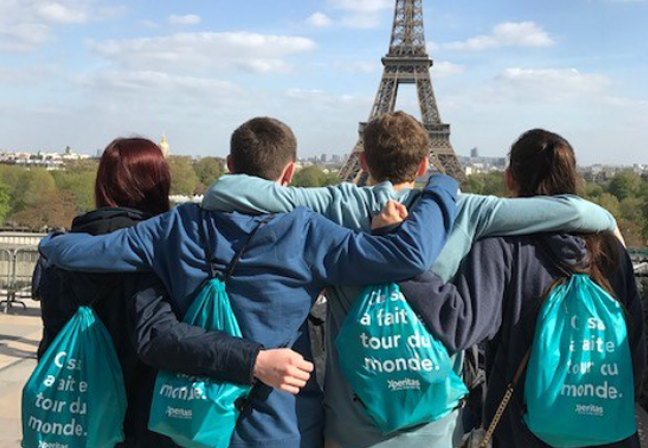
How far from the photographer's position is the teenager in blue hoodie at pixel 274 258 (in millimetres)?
2342

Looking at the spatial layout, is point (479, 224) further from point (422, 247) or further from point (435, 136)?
point (435, 136)

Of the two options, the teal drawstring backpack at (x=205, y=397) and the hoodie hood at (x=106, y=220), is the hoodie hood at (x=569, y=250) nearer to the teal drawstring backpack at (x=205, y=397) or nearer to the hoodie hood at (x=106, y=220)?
the teal drawstring backpack at (x=205, y=397)

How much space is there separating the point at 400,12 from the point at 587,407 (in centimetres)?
6322

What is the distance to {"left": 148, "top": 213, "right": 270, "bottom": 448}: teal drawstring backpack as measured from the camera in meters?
2.25

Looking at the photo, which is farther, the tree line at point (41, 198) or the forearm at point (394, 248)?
the tree line at point (41, 198)

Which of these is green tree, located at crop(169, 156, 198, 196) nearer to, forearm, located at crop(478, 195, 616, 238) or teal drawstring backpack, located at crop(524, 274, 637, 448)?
forearm, located at crop(478, 195, 616, 238)

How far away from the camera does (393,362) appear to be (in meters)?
2.30

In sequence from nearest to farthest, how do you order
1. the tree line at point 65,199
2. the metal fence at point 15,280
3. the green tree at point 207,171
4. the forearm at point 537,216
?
the forearm at point 537,216 → the metal fence at point 15,280 → the tree line at point 65,199 → the green tree at point 207,171

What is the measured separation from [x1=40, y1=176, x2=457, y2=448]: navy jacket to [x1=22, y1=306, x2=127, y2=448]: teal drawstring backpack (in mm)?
340

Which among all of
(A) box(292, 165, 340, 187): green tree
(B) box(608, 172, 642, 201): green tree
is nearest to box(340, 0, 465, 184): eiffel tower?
(B) box(608, 172, 642, 201): green tree

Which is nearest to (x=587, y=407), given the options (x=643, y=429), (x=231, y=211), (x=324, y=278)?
(x=324, y=278)

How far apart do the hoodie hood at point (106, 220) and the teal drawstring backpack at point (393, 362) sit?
97 centimetres

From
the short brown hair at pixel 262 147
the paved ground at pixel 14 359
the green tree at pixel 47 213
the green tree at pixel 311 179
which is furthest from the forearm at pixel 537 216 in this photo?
the green tree at pixel 311 179

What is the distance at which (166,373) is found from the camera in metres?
2.38
